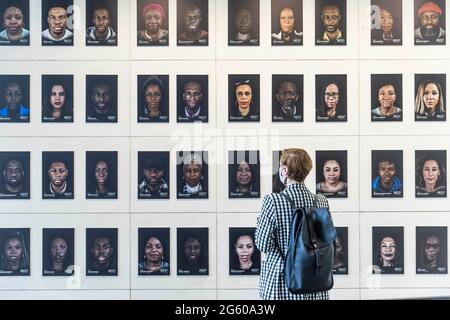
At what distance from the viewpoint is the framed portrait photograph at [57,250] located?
347 centimetres

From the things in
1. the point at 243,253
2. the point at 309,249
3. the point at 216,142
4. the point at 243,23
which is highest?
the point at 243,23

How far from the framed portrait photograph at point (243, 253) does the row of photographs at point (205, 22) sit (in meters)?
1.17

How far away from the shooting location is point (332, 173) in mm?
3490

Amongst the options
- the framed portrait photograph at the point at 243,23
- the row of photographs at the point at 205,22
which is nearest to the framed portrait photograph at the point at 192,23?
the row of photographs at the point at 205,22

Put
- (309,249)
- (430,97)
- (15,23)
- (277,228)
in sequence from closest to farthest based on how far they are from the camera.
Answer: (309,249) → (277,228) → (15,23) → (430,97)

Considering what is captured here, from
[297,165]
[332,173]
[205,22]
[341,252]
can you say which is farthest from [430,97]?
[297,165]

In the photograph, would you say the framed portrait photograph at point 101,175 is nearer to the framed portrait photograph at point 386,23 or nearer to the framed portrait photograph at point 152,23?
the framed portrait photograph at point 152,23

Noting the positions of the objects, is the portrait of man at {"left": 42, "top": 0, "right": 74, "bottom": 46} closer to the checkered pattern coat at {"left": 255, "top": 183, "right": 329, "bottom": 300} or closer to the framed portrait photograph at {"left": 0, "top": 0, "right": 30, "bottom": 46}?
the framed portrait photograph at {"left": 0, "top": 0, "right": 30, "bottom": 46}

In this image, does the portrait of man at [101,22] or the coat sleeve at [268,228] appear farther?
the portrait of man at [101,22]

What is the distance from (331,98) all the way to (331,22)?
462mm

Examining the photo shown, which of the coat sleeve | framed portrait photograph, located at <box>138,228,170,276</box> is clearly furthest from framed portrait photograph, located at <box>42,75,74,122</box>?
the coat sleeve

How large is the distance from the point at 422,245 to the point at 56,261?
89.5 inches

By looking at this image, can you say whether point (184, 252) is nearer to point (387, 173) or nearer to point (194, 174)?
point (194, 174)

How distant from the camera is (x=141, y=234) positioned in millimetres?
3498
